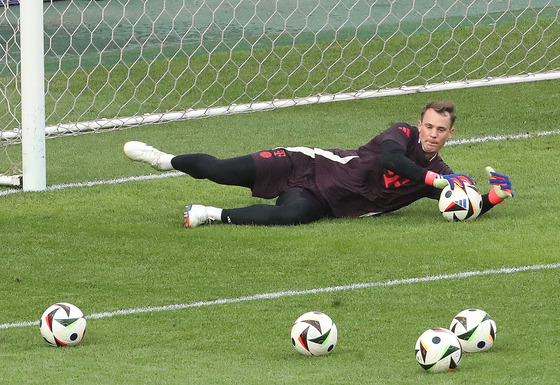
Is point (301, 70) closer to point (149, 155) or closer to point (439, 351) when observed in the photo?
point (149, 155)

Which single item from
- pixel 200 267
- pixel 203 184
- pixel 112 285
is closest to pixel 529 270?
pixel 200 267

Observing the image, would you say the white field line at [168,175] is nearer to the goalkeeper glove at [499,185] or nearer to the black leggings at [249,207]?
the black leggings at [249,207]

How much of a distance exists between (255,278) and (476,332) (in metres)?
1.79

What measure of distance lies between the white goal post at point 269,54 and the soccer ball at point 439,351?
555cm

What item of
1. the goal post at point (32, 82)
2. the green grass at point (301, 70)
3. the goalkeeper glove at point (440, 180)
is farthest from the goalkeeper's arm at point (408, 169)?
the green grass at point (301, 70)

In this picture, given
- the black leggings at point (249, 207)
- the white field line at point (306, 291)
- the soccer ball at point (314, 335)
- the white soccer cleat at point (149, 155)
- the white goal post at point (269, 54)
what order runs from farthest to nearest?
1. the white goal post at point (269, 54)
2. the white soccer cleat at point (149, 155)
3. the black leggings at point (249, 207)
4. the white field line at point (306, 291)
5. the soccer ball at point (314, 335)

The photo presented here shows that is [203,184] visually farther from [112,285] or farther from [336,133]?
[112,285]

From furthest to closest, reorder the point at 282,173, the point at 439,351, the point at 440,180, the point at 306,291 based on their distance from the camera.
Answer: the point at 282,173 → the point at 440,180 → the point at 306,291 → the point at 439,351

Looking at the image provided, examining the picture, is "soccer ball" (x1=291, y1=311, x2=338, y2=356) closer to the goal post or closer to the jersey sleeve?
the jersey sleeve

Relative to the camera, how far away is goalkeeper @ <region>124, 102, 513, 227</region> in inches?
290

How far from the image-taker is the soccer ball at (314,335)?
4.88 meters

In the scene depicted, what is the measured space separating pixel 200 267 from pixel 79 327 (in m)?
1.46

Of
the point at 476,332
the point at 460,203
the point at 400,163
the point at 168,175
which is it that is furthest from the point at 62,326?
the point at 168,175

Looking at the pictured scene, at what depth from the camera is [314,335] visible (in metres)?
4.88
